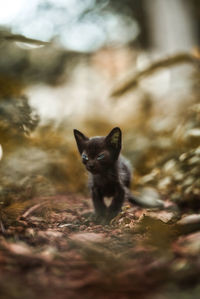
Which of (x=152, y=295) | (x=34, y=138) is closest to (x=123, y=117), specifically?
(x=34, y=138)

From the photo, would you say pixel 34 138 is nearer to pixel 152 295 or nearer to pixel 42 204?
pixel 42 204

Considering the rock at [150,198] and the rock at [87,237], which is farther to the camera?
the rock at [150,198]

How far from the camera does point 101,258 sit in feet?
5.46

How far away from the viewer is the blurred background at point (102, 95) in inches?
120

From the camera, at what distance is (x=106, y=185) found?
2922 mm

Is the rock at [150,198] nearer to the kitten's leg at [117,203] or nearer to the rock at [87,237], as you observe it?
the kitten's leg at [117,203]

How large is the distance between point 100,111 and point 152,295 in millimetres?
6365

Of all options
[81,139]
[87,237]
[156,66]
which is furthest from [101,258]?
[156,66]

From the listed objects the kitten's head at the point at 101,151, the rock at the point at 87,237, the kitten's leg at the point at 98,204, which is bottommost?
the kitten's leg at the point at 98,204

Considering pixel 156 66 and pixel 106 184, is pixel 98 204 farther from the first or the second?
pixel 156 66

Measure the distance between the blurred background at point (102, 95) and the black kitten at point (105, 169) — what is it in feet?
1.98

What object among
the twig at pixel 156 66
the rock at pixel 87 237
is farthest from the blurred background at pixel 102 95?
the rock at pixel 87 237

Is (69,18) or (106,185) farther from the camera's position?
(69,18)

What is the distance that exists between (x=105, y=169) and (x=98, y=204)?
0.39m
